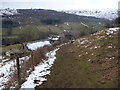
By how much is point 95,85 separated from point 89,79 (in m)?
1.59

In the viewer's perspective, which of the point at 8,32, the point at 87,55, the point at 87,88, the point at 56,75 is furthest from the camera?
the point at 8,32

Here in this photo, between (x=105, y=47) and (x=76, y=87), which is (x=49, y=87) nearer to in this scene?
(x=76, y=87)

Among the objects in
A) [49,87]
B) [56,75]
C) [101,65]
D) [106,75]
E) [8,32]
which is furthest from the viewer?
[8,32]

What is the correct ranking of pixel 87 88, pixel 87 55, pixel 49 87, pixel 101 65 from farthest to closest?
1. pixel 87 55
2. pixel 101 65
3. pixel 49 87
4. pixel 87 88

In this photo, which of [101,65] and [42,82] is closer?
[42,82]

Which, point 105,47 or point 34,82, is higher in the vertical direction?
point 105,47

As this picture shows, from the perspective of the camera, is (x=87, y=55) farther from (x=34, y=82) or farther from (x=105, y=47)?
(x=34, y=82)

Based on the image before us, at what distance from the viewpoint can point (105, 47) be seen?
82.2 feet

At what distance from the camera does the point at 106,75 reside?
1590 centimetres

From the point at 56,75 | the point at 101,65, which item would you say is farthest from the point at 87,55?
the point at 56,75

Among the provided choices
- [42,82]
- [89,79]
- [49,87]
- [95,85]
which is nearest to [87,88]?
[95,85]

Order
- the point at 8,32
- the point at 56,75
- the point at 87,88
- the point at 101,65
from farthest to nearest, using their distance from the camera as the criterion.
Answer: the point at 8,32
the point at 101,65
the point at 56,75
the point at 87,88

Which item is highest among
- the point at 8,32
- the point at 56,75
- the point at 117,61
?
the point at 117,61

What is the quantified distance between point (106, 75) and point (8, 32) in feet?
381
